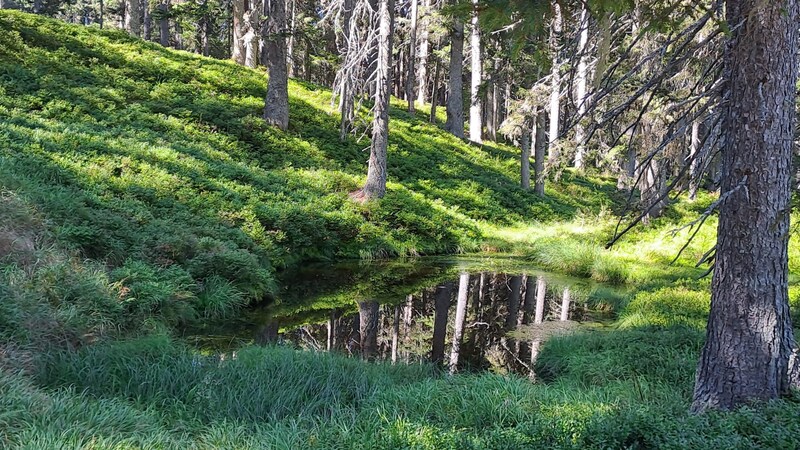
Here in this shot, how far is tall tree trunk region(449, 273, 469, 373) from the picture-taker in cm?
728

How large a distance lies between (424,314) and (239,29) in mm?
17806

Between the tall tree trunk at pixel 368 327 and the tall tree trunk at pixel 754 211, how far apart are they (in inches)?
157

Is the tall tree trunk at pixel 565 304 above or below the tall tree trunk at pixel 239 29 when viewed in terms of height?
below

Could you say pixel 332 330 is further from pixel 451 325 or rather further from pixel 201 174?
pixel 201 174

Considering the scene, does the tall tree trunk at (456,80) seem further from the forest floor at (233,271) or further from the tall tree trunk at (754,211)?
the tall tree trunk at (754,211)

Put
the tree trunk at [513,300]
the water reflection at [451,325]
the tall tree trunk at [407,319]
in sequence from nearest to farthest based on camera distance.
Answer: the water reflection at [451,325] < the tall tree trunk at [407,319] < the tree trunk at [513,300]

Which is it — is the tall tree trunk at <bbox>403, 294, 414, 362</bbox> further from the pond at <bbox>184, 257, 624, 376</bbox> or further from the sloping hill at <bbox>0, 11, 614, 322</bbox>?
the sloping hill at <bbox>0, 11, 614, 322</bbox>

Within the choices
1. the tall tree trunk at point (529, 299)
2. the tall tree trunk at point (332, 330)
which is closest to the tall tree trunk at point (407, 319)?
the tall tree trunk at point (332, 330)

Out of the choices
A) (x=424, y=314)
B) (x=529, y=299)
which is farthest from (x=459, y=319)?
(x=529, y=299)

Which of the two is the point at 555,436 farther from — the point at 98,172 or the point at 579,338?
the point at 98,172

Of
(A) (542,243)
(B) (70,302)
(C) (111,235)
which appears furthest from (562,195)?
(B) (70,302)

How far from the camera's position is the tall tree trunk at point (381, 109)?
14227 millimetres

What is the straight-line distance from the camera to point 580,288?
439 inches

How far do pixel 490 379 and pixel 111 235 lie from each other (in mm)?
5923
